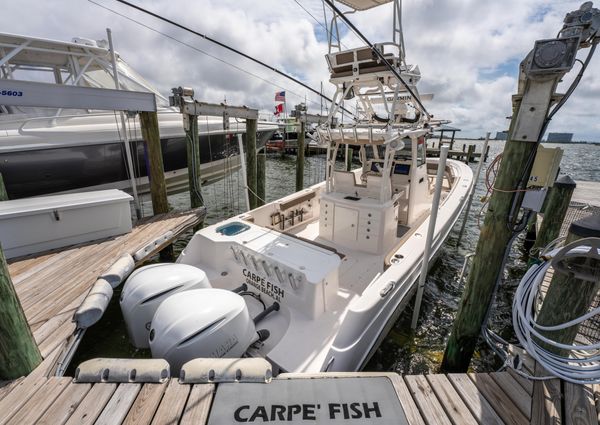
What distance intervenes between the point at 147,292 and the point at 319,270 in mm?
1818

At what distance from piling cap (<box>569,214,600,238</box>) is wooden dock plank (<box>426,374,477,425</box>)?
58.1 inches

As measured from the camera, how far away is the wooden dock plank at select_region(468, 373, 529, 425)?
1864 millimetres

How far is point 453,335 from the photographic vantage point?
3023 mm

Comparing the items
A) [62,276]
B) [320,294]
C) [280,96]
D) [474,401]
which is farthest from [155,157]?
[280,96]

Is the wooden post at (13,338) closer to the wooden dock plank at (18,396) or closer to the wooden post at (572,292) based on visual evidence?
the wooden dock plank at (18,396)

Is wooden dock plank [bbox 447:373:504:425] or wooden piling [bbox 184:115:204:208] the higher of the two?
wooden piling [bbox 184:115:204:208]

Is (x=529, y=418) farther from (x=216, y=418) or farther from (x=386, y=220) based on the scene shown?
(x=386, y=220)

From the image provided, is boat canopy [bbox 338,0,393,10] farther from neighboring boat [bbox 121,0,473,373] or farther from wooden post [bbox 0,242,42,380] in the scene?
wooden post [bbox 0,242,42,380]

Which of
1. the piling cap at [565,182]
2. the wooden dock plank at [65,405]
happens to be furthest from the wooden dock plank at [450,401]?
the piling cap at [565,182]

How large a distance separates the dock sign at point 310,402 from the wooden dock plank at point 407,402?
0.04 metres

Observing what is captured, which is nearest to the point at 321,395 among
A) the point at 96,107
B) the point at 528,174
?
the point at 528,174

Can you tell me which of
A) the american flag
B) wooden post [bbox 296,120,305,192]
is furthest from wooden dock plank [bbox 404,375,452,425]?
the american flag

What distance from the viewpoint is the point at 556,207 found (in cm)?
423

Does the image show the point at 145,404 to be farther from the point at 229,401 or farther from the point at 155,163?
the point at 155,163
